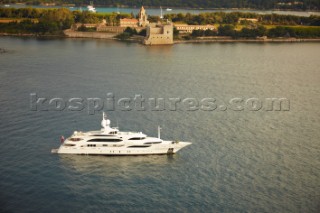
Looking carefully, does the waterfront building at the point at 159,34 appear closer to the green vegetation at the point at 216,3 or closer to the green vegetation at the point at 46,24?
the green vegetation at the point at 46,24

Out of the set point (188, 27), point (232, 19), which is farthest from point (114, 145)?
point (232, 19)

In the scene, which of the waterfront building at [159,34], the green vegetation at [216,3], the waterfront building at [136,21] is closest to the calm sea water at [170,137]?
the waterfront building at [159,34]

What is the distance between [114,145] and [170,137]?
92.4 inches

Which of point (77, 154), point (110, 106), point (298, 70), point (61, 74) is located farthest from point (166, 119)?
point (298, 70)

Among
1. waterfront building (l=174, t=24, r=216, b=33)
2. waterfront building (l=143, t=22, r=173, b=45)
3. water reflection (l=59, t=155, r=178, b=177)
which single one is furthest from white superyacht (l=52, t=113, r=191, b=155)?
waterfront building (l=174, t=24, r=216, b=33)

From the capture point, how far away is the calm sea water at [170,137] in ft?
44.9

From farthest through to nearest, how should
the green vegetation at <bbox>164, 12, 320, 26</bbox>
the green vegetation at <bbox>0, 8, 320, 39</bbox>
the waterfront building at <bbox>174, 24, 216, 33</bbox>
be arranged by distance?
the green vegetation at <bbox>164, 12, 320, 26</bbox> → the waterfront building at <bbox>174, 24, 216, 33</bbox> → the green vegetation at <bbox>0, 8, 320, 39</bbox>

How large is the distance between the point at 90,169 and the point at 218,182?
161 inches

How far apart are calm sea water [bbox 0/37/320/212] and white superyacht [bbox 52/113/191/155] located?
0.30 meters

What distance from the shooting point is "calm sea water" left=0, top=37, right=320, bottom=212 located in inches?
539

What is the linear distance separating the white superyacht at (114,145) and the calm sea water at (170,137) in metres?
0.30

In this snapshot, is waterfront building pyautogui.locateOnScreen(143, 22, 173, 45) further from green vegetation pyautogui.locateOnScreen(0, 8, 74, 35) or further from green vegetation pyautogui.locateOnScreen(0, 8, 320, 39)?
green vegetation pyautogui.locateOnScreen(0, 8, 74, 35)

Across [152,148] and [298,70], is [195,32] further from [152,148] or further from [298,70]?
[152,148]

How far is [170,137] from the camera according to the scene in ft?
59.2
